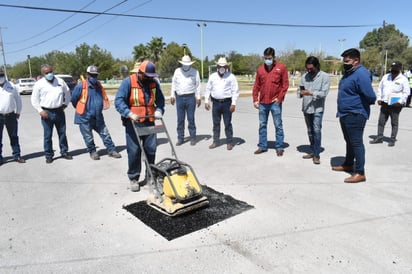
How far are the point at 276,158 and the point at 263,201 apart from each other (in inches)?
85.3

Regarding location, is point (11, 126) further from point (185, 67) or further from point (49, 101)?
point (185, 67)

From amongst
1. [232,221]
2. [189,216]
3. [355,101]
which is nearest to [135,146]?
[189,216]

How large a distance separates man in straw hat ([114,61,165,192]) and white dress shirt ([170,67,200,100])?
2564 millimetres

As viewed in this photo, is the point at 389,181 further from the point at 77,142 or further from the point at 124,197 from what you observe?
the point at 77,142

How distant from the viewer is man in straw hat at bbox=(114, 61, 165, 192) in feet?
14.4

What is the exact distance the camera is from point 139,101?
4551 mm

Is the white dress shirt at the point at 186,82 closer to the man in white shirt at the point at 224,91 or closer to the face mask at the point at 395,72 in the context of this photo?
the man in white shirt at the point at 224,91

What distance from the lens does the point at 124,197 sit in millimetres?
4578

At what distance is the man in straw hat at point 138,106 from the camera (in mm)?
4391

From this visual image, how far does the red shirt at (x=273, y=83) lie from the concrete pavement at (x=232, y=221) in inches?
45.9

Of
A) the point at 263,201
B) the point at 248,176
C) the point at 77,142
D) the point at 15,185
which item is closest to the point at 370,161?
the point at 248,176

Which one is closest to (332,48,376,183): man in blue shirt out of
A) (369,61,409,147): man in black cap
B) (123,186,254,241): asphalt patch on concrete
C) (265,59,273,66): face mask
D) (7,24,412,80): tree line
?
(265,59,273,66): face mask

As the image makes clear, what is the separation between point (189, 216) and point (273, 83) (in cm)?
338

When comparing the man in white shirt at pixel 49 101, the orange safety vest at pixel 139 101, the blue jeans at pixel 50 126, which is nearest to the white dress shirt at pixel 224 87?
the orange safety vest at pixel 139 101
